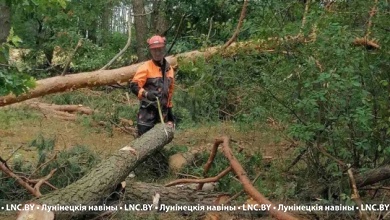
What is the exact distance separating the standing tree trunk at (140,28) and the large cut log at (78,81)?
3818 millimetres

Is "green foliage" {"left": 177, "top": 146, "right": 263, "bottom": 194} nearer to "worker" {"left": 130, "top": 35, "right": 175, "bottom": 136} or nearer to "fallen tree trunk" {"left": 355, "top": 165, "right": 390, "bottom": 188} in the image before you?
"worker" {"left": 130, "top": 35, "right": 175, "bottom": 136}

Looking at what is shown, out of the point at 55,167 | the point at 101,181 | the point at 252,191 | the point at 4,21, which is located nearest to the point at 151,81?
the point at 55,167

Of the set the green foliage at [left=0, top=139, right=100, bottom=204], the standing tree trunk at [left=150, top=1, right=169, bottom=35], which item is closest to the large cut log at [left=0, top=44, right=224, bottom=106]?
the green foliage at [left=0, top=139, right=100, bottom=204]

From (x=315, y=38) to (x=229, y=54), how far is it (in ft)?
6.88

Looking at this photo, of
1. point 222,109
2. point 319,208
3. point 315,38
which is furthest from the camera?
point 222,109

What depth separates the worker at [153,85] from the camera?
7020 mm

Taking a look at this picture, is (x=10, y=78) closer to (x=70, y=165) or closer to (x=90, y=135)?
(x=70, y=165)

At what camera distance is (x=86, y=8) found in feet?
52.5

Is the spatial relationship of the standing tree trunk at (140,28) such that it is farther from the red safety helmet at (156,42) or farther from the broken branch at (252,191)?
the broken branch at (252,191)

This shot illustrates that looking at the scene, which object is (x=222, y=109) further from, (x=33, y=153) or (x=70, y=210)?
(x=70, y=210)

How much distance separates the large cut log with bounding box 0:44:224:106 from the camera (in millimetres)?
8852

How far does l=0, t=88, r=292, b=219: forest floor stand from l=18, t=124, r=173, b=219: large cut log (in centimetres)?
82

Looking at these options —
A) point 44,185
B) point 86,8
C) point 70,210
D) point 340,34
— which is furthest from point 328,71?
point 86,8

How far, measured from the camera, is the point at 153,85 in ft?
23.3
